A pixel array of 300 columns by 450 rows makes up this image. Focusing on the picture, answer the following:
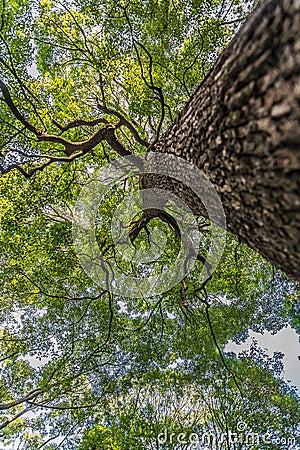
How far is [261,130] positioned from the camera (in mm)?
1164

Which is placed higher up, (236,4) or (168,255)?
(236,4)

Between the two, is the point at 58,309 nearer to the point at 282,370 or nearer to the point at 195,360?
the point at 195,360

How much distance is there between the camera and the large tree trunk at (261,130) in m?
1.01

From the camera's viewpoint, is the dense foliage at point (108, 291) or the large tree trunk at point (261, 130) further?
the dense foliage at point (108, 291)

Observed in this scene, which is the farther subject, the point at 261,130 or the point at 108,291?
the point at 108,291

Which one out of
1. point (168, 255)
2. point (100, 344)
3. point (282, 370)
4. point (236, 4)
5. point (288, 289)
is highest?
point (236, 4)

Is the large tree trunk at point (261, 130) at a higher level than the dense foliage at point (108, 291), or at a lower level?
lower

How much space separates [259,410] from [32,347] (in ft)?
18.9

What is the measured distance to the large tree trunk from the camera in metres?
1.01

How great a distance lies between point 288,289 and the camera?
7656mm

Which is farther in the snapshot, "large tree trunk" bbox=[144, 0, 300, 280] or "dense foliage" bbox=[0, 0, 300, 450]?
"dense foliage" bbox=[0, 0, 300, 450]

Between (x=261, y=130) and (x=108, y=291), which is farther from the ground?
(x=108, y=291)

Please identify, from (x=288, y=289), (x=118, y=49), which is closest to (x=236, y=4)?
(x=118, y=49)

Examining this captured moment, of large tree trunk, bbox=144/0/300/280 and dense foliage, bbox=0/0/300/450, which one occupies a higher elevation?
dense foliage, bbox=0/0/300/450
